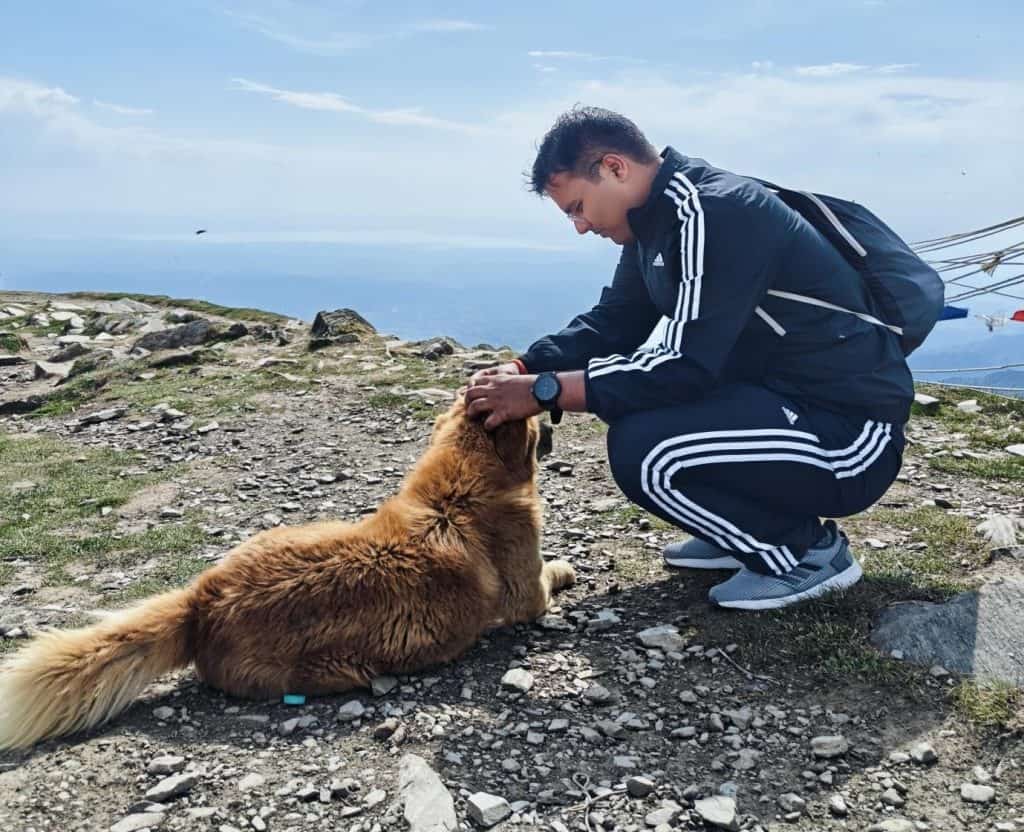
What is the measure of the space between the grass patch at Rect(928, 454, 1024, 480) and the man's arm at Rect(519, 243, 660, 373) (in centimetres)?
392

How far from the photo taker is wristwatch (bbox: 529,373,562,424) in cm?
486

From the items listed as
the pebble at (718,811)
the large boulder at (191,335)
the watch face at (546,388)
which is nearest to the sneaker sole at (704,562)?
the watch face at (546,388)

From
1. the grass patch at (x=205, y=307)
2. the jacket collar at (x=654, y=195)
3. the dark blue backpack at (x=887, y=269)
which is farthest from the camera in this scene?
the grass patch at (x=205, y=307)

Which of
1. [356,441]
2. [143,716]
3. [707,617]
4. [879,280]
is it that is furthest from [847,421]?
[356,441]

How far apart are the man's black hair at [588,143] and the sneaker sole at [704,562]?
8.68 ft

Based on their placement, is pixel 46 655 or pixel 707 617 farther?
pixel 707 617

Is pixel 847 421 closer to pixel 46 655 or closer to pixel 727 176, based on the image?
pixel 727 176

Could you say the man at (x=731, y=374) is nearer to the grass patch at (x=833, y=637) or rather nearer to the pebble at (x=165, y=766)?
the grass patch at (x=833, y=637)

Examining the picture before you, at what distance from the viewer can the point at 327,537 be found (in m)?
4.81

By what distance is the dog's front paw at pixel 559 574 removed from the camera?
234 inches

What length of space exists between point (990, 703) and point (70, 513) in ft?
26.2

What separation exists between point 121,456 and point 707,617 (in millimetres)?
8054

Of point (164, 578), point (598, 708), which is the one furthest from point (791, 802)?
point (164, 578)

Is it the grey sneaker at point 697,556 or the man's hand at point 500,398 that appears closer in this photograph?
the man's hand at point 500,398
